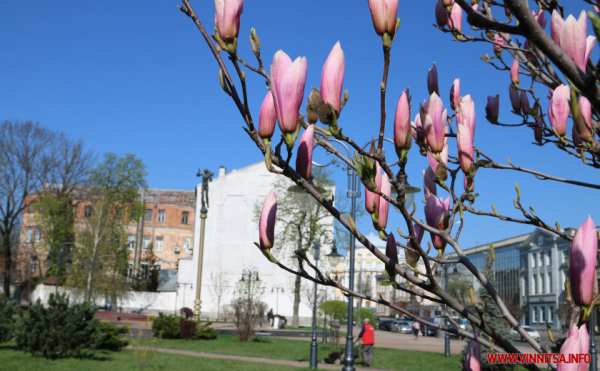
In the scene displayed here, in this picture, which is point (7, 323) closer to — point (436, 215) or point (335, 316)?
point (335, 316)

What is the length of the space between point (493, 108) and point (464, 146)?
4.56 ft

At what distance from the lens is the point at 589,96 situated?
114 centimetres

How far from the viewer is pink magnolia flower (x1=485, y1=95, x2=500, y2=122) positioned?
299 cm

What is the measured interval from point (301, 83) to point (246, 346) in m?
21.8

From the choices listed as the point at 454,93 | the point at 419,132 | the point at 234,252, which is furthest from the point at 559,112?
the point at 234,252

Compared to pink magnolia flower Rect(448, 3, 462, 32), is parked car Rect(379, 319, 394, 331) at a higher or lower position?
lower

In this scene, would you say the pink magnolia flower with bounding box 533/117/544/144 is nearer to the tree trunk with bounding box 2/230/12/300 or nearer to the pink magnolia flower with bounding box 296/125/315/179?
the pink magnolia flower with bounding box 296/125/315/179

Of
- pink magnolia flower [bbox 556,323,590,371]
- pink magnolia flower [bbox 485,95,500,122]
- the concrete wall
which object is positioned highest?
pink magnolia flower [bbox 485,95,500,122]

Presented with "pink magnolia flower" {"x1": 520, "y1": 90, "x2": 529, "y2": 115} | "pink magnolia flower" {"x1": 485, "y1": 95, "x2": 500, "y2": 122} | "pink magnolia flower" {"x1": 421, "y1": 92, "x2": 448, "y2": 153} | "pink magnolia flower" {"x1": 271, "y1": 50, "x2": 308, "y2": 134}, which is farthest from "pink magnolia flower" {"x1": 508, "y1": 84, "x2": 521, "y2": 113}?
"pink magnolia flower" {"x1": 271, "y1": 50, "x2": 308, "y2": 134}

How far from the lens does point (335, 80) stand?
1371 mm

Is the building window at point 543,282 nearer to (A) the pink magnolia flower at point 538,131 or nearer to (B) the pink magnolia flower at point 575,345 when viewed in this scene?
(A) the pink magnolia flower at point 538,131

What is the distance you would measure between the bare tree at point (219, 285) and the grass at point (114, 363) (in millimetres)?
28099

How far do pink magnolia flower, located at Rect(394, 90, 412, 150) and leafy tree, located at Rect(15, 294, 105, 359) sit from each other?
1546cm

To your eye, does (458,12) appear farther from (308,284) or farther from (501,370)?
(308,284)
